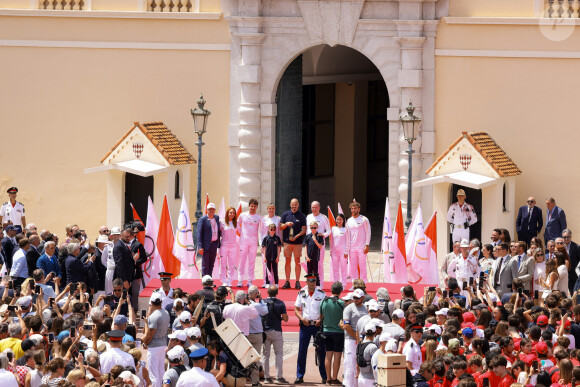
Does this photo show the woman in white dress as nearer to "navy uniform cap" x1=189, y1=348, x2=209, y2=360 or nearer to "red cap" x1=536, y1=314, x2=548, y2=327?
"red cap" x1=536, y1=314, x2=548, y2=327

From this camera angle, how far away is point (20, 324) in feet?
54.9

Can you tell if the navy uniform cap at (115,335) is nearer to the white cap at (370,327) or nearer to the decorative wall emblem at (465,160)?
the white cap at (370,327)

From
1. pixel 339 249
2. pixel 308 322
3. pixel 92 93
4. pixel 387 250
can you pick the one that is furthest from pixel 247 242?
pixel 92 93

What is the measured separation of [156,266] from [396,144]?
20.9ft

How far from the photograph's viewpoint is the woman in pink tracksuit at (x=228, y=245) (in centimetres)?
2448

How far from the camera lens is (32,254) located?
2227 cm

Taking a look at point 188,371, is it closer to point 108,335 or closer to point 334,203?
point 108,335

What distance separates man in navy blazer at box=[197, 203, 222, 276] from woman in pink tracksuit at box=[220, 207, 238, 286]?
8.2 inches

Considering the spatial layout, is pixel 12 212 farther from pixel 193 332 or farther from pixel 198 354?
pixel 198 354

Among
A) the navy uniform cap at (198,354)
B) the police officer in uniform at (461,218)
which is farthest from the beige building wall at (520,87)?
the navy uniform cap at (198,354)

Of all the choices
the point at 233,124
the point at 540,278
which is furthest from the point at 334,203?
the point at 540,278

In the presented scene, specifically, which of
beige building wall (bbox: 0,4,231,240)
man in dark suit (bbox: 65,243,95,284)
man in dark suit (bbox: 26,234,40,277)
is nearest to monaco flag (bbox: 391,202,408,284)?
beige building wall (bbox: 0,4,231,240)

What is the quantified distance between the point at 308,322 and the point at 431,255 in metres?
6.27

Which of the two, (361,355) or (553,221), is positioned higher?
(553,221)
